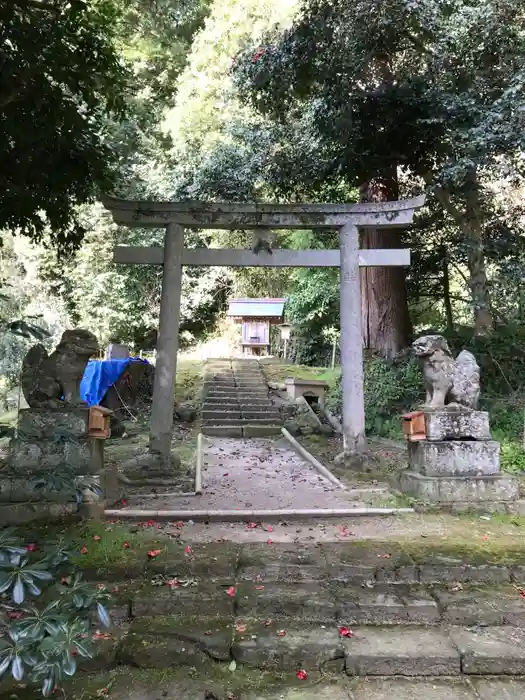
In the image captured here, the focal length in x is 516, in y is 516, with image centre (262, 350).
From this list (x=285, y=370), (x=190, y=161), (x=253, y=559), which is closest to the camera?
(x=253, y=559)

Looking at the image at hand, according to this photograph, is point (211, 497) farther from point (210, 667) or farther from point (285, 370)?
point (285, 370)

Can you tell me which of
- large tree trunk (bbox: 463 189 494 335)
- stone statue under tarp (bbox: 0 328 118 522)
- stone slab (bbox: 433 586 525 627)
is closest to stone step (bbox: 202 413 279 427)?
large tree trunk (bbox: 463 189 494 335)

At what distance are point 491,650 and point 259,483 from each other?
13.2ft

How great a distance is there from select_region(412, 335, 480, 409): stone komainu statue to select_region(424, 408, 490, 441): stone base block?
107 mm

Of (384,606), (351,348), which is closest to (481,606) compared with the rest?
(384,606)

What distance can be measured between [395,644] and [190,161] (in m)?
12.3

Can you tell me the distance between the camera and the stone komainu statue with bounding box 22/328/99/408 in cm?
487

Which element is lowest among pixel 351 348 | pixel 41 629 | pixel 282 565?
pixel 282 565

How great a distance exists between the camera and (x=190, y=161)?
1313 centimetres

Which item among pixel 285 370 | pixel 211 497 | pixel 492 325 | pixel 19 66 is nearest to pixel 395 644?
pixel 211 497

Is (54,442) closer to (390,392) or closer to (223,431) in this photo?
(223,431)

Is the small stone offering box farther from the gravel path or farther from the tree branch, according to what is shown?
the tree branch

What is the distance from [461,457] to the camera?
509 cm

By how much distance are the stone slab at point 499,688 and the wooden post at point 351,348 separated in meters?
4.56
